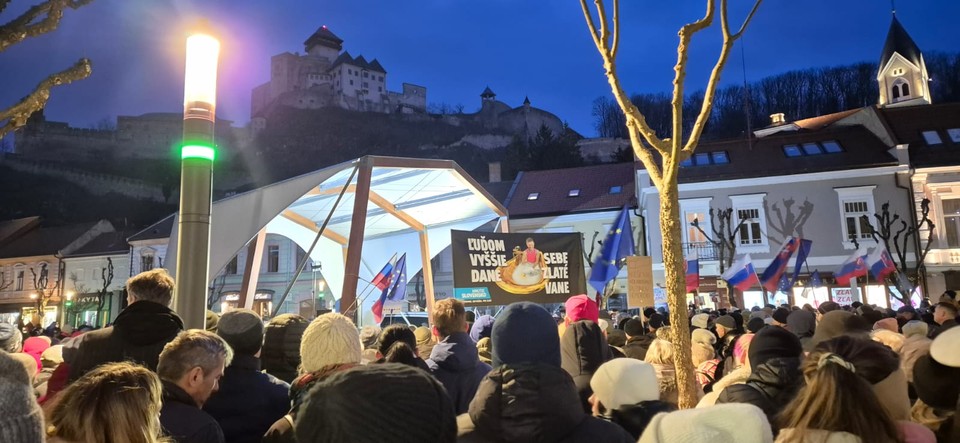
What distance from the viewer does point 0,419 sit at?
4.58ft

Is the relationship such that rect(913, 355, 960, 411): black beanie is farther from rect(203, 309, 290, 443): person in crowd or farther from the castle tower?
the castle tower

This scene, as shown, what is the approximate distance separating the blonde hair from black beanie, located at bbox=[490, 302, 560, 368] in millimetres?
2240

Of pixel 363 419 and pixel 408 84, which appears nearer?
pixel 363 419

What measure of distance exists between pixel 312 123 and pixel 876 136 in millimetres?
78127

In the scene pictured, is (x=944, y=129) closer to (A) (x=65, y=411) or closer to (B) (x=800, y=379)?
(B) (x=800, y=379)

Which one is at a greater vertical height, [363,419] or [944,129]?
[944,129]

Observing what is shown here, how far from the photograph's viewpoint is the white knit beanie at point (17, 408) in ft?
4.60

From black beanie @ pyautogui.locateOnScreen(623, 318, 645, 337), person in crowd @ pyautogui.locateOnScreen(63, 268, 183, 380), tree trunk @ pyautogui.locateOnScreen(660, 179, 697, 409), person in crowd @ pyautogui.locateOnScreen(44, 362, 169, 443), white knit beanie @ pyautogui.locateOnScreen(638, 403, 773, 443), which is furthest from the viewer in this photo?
black beanie @ pyautogui.locateOnScreen(623, 318, 645, 337)

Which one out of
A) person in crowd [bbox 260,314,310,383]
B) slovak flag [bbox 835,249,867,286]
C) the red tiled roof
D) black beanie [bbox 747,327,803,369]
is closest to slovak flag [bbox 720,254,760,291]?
slovak flag [bbox 835,249,867,286]

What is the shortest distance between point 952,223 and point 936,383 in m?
30.0

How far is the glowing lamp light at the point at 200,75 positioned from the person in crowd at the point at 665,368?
3.58 m

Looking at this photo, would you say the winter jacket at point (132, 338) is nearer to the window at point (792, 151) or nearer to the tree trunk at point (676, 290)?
the tree trunk at point (676, 290)

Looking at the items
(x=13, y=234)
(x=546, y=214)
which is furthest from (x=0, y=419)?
(x=13, y=234)

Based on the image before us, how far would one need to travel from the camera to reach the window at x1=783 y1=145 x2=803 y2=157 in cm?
3052
